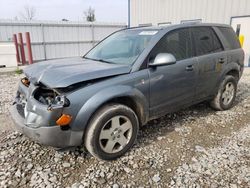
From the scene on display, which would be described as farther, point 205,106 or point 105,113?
point 205,106

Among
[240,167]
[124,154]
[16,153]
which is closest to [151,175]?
[124,154]

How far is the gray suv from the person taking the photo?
2383 mm

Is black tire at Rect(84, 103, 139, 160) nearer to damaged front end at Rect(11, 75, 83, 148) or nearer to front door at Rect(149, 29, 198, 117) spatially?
damaged front end at Rect(11, 75, 83, 148)

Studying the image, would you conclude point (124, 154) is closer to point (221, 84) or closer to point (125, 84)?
point (125, 84)

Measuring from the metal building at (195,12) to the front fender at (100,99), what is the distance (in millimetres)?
8903

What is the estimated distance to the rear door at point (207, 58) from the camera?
3666mm

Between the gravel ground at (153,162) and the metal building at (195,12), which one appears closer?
the gravel ground at (153,162)

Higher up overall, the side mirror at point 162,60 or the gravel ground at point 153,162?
the side mirror at point 162,60

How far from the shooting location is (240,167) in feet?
8.77

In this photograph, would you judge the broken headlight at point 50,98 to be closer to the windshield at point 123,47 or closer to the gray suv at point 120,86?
the gray suv at point 120,86

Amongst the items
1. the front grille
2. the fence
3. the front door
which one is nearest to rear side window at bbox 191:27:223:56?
the front door

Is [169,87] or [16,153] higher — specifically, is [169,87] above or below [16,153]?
above

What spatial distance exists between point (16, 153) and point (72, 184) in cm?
111

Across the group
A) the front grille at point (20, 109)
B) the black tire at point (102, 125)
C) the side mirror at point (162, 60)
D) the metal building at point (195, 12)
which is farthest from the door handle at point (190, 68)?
the metal building at point (195, 12)
